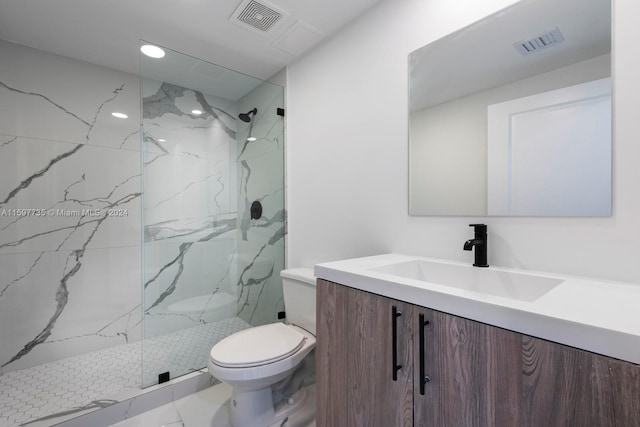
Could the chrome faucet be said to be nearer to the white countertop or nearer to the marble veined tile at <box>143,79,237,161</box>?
the white countertop

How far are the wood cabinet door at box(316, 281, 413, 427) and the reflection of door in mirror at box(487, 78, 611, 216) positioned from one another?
2.12ft

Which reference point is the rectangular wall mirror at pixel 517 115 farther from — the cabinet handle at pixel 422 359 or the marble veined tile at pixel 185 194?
the marble veined tile at pixel 185 194

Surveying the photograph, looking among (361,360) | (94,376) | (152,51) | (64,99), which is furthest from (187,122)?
(361,360)

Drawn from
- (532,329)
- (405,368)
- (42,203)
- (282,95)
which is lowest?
(405,368)

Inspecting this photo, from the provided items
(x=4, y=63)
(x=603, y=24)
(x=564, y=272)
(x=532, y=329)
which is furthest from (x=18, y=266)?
(x=603, y=24)

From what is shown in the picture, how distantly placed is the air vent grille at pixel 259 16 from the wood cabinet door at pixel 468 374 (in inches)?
67.8

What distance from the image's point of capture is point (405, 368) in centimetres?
83

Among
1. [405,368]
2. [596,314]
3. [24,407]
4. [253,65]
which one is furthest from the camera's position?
[253,65]

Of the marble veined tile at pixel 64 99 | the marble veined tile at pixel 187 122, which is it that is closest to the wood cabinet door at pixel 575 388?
the marble veined tile at pixel 187 122

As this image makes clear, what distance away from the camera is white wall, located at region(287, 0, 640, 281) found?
0.88 metres

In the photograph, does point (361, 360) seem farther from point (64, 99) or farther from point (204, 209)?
point (64, 99)

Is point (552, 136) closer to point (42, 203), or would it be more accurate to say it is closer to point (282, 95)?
point (282, 95)

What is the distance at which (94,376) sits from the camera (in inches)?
74.1

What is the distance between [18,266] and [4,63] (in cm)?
136
